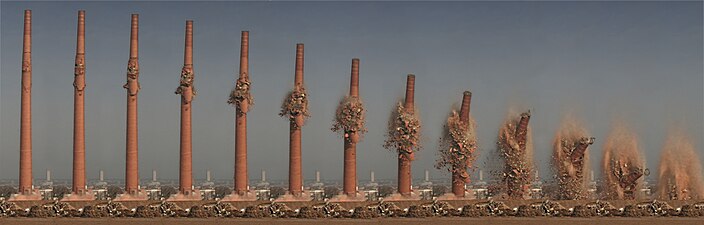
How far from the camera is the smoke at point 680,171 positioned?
30.7 metres

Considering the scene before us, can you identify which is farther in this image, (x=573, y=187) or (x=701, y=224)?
(x=573, y=187)

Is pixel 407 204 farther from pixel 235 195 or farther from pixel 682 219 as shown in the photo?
pixel 235 195

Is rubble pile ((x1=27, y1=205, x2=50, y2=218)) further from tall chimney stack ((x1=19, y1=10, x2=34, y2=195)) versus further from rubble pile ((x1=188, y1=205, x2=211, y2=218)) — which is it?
tall chimney stack ((x1=19, y1=10, x2=34, y2=195))

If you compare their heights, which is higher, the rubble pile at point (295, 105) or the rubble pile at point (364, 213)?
the rubble pile at point (295, 105)

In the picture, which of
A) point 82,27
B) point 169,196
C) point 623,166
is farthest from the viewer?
point 82,27

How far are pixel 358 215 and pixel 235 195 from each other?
1231 centimetres

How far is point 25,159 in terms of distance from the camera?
34.8m

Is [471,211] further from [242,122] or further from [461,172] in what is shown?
[242,122]

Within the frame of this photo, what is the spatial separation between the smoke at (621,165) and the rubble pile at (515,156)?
7.74 ft

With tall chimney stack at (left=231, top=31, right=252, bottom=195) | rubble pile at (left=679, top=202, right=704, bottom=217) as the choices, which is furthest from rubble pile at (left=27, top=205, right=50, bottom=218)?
rubble pile at (left=679, top=202, right=704, bottom=217)

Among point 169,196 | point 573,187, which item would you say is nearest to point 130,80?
point 169,196

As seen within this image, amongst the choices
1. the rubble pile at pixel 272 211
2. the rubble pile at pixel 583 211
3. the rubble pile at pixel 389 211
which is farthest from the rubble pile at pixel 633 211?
the rubble pile at pixel 389 211

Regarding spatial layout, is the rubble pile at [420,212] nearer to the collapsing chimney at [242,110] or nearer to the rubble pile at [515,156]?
the rubble pile at [515,156]

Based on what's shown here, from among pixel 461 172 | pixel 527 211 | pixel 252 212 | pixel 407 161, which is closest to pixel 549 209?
pixel 527 211
